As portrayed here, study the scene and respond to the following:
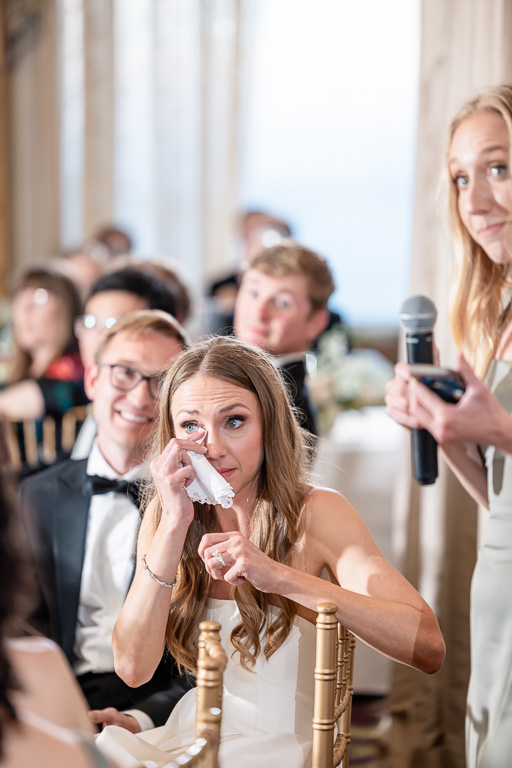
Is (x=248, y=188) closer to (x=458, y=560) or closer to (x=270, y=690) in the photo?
(x=458, y=560)

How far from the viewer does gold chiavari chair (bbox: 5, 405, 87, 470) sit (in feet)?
13.1

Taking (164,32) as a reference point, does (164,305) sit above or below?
below

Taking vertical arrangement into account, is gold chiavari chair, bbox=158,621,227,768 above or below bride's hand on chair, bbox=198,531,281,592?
below

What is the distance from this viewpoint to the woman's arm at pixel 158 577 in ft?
5.84

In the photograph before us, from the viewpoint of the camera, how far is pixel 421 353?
167cm

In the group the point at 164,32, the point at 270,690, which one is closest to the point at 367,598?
the point at 270,690

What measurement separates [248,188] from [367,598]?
7492 mm

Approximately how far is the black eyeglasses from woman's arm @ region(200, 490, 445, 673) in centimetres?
67

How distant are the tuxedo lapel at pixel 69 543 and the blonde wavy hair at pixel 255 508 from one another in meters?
0.50

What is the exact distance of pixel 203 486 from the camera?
5.88 ft

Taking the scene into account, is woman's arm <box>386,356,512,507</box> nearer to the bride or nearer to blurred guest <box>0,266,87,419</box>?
the bride

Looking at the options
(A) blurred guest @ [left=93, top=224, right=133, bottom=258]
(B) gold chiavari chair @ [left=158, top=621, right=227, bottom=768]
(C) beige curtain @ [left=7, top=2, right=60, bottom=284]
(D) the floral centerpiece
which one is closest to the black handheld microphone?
(B) gold chiavari chair @ [left=158, top=621, right=227, bottom=768]

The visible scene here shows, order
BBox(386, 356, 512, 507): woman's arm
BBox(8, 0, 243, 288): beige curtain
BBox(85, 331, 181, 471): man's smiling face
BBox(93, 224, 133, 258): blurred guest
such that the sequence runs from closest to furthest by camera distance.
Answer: BBox(386, 356, 512, 507): woman's arm
BBox(85, 331, 181, 471): man's smiling face
BBox(93, 224, 133, 258): blurred guest
BBox(8, 0, 243, 288): beige curtain

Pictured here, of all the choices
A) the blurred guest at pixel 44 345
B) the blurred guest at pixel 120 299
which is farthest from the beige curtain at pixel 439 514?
the blurred guest at pixel 44 345
